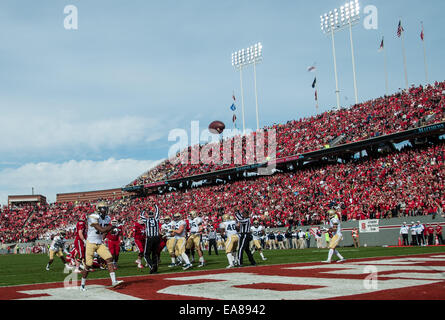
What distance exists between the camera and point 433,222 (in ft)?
84.4

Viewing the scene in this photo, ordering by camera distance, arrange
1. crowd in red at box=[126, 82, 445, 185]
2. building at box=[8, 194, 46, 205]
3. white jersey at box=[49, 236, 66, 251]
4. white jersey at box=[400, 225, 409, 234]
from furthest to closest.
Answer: building at box=[8, 194, 46, 205] → crowd in red at box=[126, 82, 445, 185] → white jersey at box=[400, 225, 409, 234] → white jersey at box=[49, 236, 66, 251]

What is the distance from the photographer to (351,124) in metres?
39.4

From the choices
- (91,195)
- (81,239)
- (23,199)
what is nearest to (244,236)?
(81,239)

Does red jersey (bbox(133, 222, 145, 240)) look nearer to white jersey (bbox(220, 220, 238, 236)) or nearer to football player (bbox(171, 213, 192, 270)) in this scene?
football player (bbox(171, 213, 192, 270))

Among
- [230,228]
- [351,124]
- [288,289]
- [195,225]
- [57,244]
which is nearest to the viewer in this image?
[288,289]

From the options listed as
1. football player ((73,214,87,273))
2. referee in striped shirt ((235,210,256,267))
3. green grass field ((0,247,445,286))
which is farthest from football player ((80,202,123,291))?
referee in striped shirt ((235,210,256,267))

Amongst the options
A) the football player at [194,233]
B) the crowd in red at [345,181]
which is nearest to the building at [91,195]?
the crowd in red at [345,181]

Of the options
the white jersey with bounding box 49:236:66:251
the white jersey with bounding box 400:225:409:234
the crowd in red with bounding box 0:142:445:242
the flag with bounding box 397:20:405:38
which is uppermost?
the flag with bounding box 397:20:405:38

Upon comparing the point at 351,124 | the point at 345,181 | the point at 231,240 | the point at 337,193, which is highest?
the point at 351,124

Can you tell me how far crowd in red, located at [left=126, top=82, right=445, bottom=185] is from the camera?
34.3 metres

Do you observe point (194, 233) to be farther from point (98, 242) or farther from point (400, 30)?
point (400, 30)

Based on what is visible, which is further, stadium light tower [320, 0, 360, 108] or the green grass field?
stadium light tower [320, 0, 360, 108]

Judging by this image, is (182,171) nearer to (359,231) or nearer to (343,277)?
(359,231)
